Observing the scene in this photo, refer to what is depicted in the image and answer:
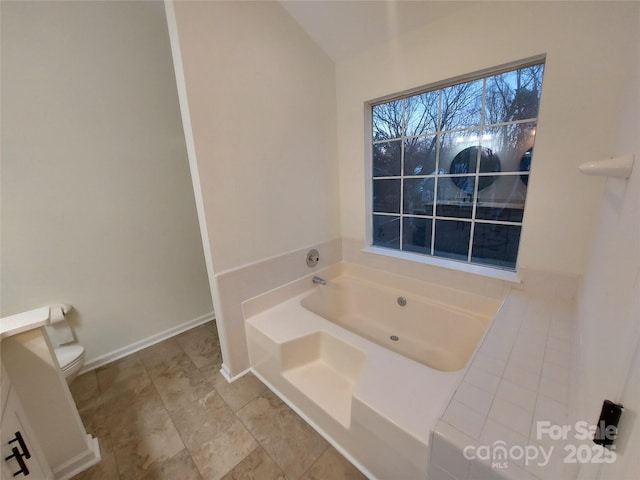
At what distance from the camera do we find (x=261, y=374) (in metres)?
1.77

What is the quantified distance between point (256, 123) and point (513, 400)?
194 centimetres

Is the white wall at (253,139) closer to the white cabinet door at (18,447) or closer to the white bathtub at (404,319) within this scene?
the white bathtub at (404,319)

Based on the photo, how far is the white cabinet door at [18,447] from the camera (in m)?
0.83

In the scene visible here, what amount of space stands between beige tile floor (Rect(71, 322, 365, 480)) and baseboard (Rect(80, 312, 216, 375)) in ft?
0.20

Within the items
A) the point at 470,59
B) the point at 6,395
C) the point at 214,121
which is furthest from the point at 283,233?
the point at 470,59

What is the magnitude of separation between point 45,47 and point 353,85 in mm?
2031

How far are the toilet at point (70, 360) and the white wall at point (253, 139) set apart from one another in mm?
931

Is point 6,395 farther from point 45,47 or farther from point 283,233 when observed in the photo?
point 45,47

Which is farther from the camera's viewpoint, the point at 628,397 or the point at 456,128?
the point at 456,128

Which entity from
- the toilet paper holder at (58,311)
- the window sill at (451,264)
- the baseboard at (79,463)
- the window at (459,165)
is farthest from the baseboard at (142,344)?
the window at (459,165)

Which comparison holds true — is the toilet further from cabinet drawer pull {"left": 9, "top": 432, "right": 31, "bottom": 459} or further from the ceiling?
the ceiling

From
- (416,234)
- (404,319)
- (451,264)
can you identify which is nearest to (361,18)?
(416,234)

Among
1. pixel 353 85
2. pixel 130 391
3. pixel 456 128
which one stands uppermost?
pixel 353 85

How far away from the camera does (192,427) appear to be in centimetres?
143
